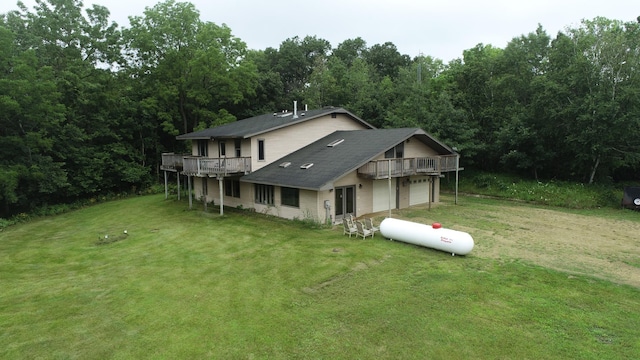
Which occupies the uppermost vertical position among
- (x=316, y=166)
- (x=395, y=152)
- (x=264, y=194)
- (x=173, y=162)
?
(x=395, y=152)

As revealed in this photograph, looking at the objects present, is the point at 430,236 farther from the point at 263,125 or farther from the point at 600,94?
the point at 600,94

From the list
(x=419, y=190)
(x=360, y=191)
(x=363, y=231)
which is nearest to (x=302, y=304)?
(x=363, y=231)

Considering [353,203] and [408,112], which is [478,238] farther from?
[408,112]

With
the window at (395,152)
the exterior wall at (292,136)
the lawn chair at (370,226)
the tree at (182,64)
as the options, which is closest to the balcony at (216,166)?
the exterior wall at (292,136)

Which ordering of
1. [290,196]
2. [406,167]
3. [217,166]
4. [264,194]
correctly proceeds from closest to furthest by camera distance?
[290,196]
[217,166]
[406,167]
[264,194]

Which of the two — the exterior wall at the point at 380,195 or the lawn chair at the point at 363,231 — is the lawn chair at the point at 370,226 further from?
the exterior wall at the point at 380,195

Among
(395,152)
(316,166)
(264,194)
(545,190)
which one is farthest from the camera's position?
(545,190)

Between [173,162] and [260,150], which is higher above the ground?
[260,150]

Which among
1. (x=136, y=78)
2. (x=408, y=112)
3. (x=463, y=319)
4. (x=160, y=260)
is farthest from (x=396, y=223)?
(x=136, y=78)
